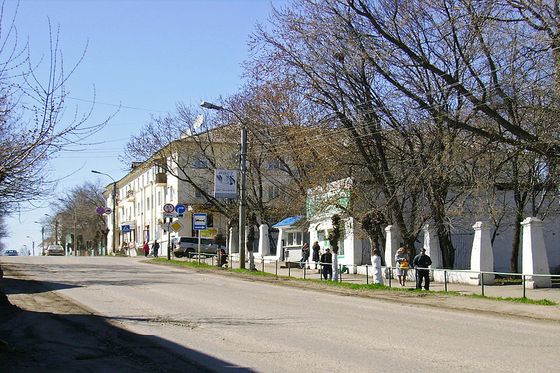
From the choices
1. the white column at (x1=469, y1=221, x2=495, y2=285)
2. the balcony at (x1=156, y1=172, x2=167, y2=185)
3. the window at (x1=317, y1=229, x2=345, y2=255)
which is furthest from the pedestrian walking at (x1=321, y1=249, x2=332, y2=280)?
the balcony at (x1=156, y1=172, x2=167, y2=185)

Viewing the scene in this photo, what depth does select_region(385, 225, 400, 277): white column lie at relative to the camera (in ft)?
102

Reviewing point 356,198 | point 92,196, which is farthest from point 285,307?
point 92,196

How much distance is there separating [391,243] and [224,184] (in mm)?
10063

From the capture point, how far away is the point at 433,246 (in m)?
29.4

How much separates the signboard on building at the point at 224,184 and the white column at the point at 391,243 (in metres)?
9.29

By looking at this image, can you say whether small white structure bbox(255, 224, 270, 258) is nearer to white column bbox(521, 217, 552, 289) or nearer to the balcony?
white column bbox(521, 217, 552, 289)

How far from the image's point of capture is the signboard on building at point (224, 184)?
118ft

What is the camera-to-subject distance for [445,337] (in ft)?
38.8

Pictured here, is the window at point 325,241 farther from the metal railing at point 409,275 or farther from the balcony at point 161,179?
the balcony at point 161,179

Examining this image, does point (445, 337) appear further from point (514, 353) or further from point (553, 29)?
point (553, 29)

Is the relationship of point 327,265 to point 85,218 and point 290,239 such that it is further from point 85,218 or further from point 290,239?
point 85,218

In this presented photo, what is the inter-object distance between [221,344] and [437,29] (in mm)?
17609

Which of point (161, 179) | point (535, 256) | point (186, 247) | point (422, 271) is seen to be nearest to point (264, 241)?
point (186, 247)

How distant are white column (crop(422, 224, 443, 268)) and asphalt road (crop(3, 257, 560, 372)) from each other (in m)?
9.15
